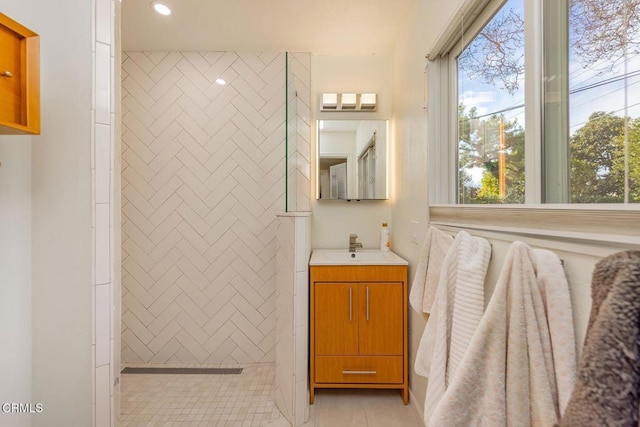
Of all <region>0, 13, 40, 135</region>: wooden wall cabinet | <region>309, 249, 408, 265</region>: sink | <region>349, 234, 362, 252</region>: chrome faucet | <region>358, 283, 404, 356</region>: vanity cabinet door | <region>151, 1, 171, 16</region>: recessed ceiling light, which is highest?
<region>151, 1, 171, 16</region>: recessed ceiling light

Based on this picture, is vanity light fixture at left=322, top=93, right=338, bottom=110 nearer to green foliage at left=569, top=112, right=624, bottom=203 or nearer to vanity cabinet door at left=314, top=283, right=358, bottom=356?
vanity cabinet door at left=314, top=283, right=358, bottom=356

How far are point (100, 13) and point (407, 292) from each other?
2.00 metres

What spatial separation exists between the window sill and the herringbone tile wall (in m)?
1.80

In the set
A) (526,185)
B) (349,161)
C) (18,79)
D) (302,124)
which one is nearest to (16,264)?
(18,79)

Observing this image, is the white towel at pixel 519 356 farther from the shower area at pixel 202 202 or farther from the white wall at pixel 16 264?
the shower area at pixel 202 202

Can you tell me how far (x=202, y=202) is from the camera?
7.96 feet

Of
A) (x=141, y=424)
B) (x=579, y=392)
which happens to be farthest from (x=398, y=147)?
(x=141, y=424)

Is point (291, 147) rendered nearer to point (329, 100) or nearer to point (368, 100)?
point (329, 100)

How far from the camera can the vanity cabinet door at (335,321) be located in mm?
1850

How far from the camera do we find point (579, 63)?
73cm

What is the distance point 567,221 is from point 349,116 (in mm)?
2036

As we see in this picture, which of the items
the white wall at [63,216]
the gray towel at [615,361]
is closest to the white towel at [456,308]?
the gray towel at [615,361]

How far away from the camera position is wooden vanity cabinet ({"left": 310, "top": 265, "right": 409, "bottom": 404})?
185 cm

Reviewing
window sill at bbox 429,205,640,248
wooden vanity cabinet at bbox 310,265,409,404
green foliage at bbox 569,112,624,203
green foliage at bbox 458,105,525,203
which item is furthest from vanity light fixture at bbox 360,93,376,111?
green foliage at bbox 569,112,624,203
